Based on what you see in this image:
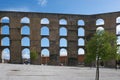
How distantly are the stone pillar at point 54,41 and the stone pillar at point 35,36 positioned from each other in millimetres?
2455

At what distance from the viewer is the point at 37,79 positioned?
22125mm

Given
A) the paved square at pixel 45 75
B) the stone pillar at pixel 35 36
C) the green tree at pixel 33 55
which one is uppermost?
the stone pillar at pixel 35 36

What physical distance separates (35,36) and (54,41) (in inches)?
155

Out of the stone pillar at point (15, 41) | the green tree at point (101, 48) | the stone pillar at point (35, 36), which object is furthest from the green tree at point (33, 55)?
the green tree at point (101, 48)

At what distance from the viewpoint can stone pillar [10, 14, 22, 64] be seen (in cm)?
5866

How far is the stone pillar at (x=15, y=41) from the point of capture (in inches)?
2309

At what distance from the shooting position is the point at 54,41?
2382 inches

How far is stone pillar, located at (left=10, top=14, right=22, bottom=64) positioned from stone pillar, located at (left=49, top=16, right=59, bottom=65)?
6.31m

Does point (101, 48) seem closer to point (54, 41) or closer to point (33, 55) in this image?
point (33, 55)

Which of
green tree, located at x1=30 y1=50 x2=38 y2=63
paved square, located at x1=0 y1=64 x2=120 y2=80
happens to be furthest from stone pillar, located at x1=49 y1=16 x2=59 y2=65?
paved square, located at x1=0 y1=64 x2=120 y2=80

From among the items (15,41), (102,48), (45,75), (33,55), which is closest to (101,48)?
(102,48)

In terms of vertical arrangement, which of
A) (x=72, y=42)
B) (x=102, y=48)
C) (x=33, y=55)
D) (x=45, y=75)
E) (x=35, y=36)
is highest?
(x=35, y=36)

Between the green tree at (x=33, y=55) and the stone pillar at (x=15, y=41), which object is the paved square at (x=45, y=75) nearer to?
the green tree at (x=33, y=55)

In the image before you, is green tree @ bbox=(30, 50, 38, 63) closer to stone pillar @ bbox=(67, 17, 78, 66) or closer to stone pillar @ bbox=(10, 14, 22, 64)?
stone pillar @ bbox=(10, 14, 22, 64)
